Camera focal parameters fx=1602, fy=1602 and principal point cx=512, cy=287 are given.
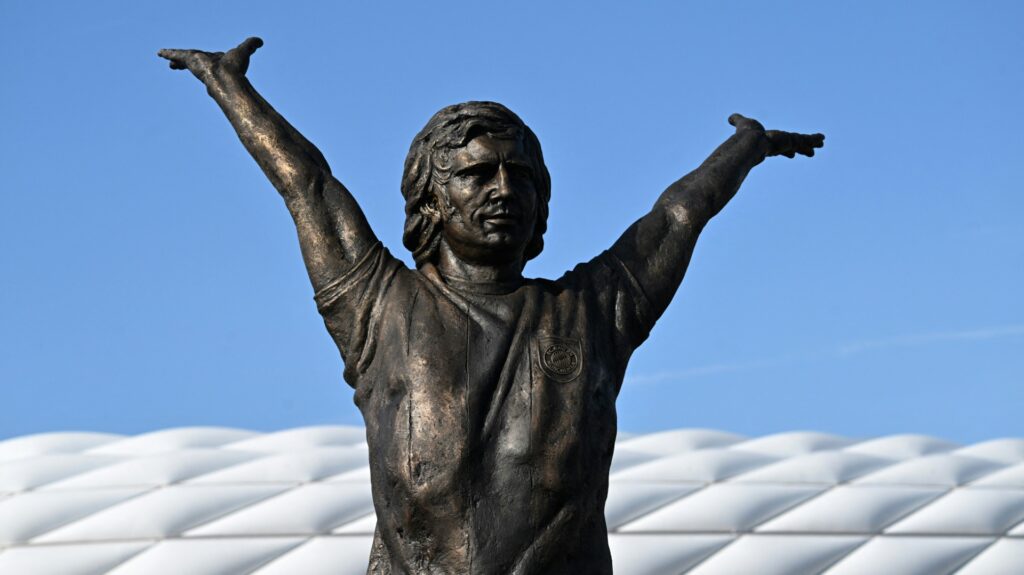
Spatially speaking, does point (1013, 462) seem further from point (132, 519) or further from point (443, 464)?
point (443, 464)

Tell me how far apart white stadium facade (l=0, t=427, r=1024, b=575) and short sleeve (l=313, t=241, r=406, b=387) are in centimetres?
979

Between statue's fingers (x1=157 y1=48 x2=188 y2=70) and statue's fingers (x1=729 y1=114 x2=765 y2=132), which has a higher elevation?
statue's fingers (x1=157 y1=48 x2=188 y2=70)

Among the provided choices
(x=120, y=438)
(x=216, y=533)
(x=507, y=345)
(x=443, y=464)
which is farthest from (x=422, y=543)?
(x=120, y=438)

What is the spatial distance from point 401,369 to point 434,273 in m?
0.54

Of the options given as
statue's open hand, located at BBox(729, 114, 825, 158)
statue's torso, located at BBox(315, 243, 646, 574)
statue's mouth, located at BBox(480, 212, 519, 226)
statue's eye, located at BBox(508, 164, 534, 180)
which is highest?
statue's open hand, located at BBox(729, 114, 825, 158)

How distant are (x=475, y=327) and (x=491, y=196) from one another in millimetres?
533

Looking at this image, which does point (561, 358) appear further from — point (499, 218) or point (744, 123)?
point (744, 123)

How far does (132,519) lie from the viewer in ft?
57.0

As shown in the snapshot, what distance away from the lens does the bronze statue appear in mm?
6141

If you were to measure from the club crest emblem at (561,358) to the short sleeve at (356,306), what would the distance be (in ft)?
2.28

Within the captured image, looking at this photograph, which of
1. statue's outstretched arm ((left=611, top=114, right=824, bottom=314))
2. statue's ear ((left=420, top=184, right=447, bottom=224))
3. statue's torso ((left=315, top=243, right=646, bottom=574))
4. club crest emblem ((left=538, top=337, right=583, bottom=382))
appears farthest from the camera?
statue's outstretched arm ((left=611, top=114, right=824, bottom=314))

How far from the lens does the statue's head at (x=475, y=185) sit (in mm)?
6492

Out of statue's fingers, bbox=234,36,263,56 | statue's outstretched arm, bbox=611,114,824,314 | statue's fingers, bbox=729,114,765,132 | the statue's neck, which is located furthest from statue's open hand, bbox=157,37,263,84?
statue's fingers, bbox=729,114,765,132

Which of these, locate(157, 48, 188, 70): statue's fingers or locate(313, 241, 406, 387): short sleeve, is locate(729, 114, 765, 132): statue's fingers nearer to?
locate(313, 241, 406, 387): short sleeve
